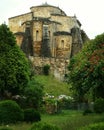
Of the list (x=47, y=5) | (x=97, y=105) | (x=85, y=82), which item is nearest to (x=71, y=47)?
(x=47, y=5)

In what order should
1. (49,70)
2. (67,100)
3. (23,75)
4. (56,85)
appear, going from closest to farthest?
(23,75), (67,100), (56,85), (49,70)

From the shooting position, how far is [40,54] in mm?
69688

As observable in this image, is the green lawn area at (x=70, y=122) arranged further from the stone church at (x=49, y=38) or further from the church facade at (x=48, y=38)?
the church facade at (x=48, y=38)

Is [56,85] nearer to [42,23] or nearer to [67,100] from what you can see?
[67,100]

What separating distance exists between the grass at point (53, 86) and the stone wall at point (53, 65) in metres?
1.76

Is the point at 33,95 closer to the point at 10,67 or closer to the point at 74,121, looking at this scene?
the point at 10,67

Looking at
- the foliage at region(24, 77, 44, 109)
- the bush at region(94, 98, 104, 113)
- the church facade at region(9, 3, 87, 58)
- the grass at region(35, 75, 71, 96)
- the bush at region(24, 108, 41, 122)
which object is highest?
the church facade at region(9, 3, 87, 58)

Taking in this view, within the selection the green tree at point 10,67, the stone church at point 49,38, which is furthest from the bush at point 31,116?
the stone church at point 49,38

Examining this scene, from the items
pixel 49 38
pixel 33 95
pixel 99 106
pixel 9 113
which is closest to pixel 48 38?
pixel 49 38

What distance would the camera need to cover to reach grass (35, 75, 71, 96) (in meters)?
50.0

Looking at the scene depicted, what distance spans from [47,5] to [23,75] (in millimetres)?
40653

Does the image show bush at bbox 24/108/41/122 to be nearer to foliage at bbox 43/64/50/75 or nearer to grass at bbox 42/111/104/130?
grass at bbox 42/111/104/130

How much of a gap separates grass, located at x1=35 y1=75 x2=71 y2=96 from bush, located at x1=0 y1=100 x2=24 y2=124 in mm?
22595

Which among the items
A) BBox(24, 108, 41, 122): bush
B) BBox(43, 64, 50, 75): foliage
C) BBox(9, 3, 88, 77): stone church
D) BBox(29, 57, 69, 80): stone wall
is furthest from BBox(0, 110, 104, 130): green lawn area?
BBox(9, 3, 88, 77): stone church
